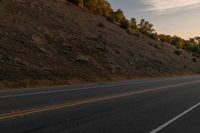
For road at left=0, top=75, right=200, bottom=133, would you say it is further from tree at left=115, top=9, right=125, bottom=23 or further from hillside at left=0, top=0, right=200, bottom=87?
tree at left=115, top=9, right=125, bottom=23

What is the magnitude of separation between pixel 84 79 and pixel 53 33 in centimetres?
994

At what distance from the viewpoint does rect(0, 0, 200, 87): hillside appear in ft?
107

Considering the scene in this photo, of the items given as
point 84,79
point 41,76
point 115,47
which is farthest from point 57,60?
point 115,47

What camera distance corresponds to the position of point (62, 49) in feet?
136

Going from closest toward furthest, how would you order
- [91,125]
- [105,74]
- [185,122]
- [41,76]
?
[91,125] < [185,122] < [41,76] < [105,74]

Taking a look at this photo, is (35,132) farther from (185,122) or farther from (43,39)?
(43,39)

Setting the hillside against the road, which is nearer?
the road

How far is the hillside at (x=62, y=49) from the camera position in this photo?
3259 cm

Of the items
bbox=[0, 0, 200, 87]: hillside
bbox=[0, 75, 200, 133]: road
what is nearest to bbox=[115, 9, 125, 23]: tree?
bbox=[0, 0, 200, 87]: hillside

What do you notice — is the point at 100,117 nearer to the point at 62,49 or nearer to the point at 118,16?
the point at 62,49

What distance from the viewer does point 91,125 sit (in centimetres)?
1052

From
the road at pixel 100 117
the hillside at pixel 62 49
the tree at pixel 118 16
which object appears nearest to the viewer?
the road at pixel 100 117

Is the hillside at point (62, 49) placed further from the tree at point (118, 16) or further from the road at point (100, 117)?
the tree at point (118, 16)

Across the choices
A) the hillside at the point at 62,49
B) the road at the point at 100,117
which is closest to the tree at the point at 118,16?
the hillside at the point at 62,49
